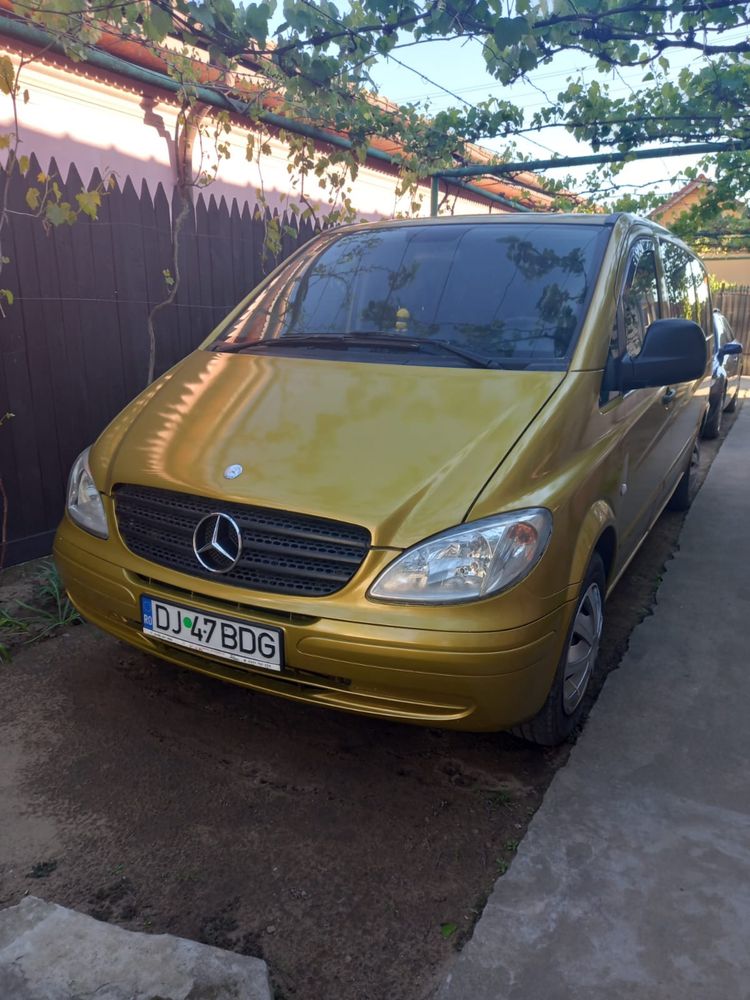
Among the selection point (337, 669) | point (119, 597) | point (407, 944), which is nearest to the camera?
point (407, 944)

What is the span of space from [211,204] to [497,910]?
4858 millimetres

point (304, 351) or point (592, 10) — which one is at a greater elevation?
point (592, 10)

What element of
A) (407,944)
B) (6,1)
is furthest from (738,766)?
(6,1)

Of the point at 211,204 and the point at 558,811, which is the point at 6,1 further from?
the point at 558,811

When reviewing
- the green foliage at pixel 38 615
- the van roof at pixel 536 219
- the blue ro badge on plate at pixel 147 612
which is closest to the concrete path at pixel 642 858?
the blue ro badge on plate at pixel 147 612

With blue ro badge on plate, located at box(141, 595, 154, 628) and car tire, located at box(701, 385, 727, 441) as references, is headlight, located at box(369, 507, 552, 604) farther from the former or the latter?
car tire, located at box(701, 385, 727, 441)

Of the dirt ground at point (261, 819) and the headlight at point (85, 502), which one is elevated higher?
the headlight at point (85, 502)

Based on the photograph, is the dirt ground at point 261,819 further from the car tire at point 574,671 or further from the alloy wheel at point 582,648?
the alloy wheel at point 582,648

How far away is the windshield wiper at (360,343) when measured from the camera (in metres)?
2.94

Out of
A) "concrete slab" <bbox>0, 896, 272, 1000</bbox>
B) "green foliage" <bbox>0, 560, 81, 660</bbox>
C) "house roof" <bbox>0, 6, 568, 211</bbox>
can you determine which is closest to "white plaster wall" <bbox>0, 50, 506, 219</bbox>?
"house roof" <bbox>0, 6, 568, 211</bbox>

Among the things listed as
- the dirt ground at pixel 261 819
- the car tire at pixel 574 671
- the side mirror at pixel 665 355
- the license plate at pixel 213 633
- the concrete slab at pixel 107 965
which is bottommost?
the dirt ground at pixel 261 819

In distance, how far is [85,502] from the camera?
9.43 feet

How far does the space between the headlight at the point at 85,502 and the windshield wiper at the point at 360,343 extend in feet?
2.73

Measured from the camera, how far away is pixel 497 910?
6.77ft
